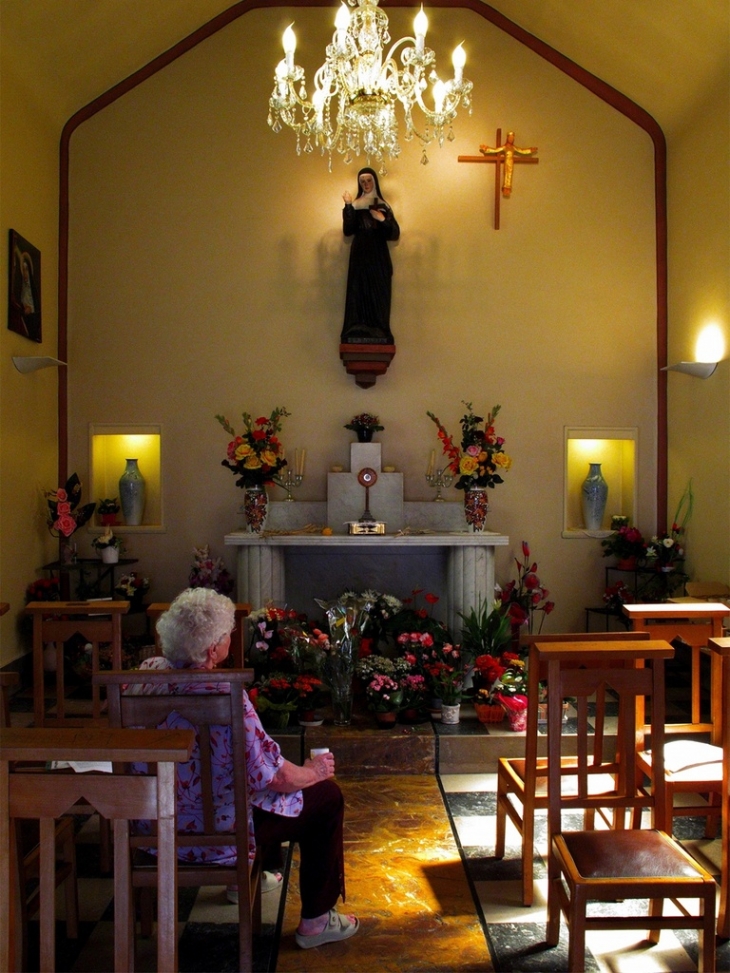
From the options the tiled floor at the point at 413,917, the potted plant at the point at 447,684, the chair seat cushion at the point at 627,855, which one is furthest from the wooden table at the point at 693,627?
the potted plant at the point at 447,684

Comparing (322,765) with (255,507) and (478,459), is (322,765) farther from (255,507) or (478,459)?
(478,459)

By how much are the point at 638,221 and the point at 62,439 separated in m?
4.87

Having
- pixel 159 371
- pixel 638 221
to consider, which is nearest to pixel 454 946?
pixel 159 371

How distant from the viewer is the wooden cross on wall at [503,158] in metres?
6.03

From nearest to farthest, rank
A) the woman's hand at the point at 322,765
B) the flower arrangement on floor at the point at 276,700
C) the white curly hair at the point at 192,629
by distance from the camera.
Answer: the white curly hair at the point at 192,629 → the woman's hand at the point at 322,765 → the flower arrangement on floor at the point at 276,700

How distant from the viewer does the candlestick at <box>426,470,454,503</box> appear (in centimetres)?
596

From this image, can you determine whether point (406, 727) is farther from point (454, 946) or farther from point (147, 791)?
point (147, 791)

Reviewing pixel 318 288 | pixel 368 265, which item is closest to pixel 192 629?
pixel 368 265

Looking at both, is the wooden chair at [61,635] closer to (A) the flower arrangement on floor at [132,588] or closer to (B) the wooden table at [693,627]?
(B) the wooden table at [693,627]

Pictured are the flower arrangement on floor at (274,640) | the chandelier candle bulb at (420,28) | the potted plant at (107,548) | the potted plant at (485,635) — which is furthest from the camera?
the potted plant at (107,548)

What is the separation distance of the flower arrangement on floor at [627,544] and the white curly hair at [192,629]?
423 centimetres

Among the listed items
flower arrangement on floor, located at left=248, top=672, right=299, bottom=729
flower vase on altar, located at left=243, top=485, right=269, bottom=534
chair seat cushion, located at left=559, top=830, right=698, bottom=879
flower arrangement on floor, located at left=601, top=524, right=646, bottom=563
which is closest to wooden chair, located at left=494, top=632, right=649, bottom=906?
chair seat cushion, located at left=559, top=830, right=698, bottom=879

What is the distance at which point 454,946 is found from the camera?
255 cm

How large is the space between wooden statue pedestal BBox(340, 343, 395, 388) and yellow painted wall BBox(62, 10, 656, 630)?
0.15m
